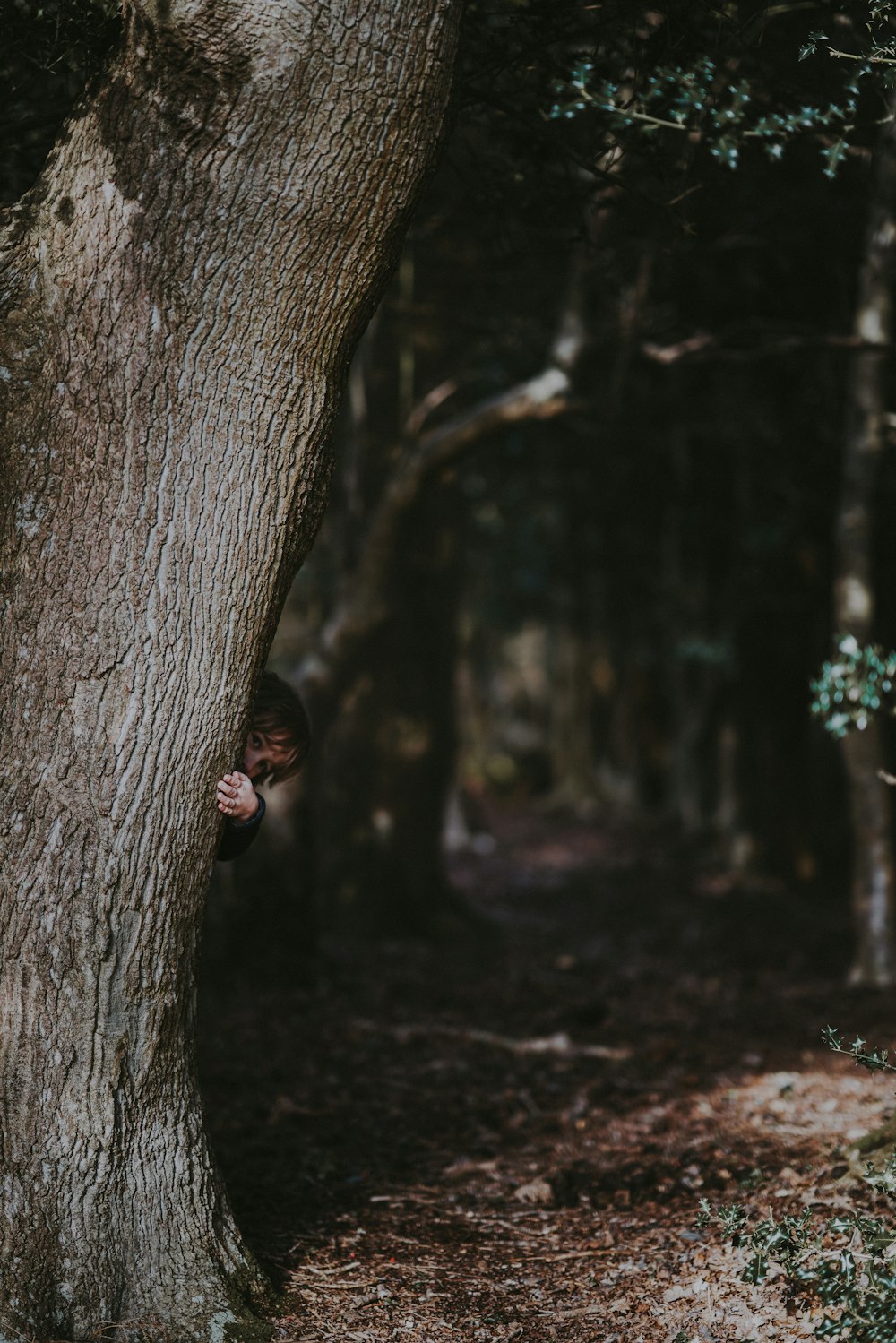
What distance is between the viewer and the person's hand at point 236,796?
3.50 metres

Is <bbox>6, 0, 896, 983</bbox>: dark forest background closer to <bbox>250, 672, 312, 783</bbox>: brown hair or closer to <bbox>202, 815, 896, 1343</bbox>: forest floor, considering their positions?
<bbox>202, 815, 896, 1343</bbox>: forest floor

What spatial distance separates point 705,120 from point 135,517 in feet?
11.9

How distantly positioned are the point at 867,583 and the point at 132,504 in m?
6.80

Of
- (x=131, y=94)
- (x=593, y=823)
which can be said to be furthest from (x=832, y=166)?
(x=593, y=823)

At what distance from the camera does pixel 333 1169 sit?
509 centimetres

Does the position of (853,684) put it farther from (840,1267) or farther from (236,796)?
(236,796)

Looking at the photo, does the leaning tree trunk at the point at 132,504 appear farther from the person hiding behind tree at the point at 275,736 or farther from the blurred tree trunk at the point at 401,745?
the blurred tree trunk at the point at 401,745

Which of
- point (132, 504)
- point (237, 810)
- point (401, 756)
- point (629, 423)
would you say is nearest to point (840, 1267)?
point (237, 810)

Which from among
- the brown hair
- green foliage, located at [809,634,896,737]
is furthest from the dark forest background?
the brown hair

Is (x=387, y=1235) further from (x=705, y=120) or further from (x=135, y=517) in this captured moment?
(x=705, y=120)

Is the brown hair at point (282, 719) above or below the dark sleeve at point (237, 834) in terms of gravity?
above

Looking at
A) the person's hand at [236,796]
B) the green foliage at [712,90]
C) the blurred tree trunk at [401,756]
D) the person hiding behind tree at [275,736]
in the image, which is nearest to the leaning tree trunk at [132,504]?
the person's hand at [236,796]

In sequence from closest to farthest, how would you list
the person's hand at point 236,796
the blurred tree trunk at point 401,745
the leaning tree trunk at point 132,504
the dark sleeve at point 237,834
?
the leaning tree trunk at point 132,504
the person's hand at point 236,796
the dark sleeve at point 237,834
the blurred tree trunk at point 401,745

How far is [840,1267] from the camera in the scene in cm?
313
